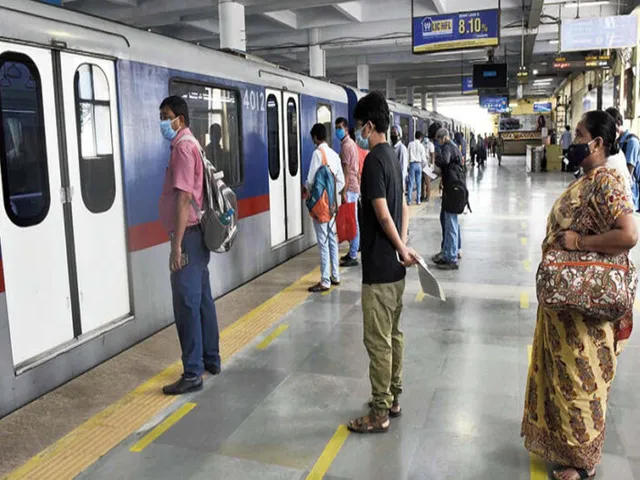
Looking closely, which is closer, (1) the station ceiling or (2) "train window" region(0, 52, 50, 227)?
(2) "train window" region(0, 52, 50, 227)

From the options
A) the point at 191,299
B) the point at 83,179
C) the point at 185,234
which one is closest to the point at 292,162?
the point at 83,179

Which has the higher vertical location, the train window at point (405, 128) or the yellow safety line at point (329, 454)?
the train window at point (405, 128)

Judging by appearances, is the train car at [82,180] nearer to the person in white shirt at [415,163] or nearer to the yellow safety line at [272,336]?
the yellow safety line at [272,336]

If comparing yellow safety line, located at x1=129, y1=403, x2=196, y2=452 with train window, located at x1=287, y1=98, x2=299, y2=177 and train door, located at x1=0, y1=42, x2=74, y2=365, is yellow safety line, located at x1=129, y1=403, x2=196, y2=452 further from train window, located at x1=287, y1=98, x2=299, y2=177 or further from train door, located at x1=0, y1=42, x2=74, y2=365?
train window, located at x1=287, y1=98, x2=299, y2=177

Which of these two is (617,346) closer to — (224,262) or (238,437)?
(238,437)

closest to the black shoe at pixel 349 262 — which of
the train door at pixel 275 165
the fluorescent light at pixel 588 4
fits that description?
the train door at pixel 275 165

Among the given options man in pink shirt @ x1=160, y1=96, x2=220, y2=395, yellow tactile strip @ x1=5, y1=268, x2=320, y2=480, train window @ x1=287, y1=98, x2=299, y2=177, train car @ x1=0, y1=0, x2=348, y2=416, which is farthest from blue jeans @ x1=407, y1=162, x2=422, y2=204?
man in pink shirt @ x1=160, y1=96, x2=220, y2=395

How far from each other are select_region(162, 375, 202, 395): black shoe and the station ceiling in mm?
8212

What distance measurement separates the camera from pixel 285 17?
1589cm

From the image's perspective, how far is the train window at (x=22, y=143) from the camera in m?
3.70

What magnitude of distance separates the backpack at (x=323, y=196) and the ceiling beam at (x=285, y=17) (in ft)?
32.0

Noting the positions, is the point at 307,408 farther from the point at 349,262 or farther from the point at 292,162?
the point at 292,162

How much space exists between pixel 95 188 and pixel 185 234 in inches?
35.9

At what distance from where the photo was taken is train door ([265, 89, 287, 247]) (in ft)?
25.4
